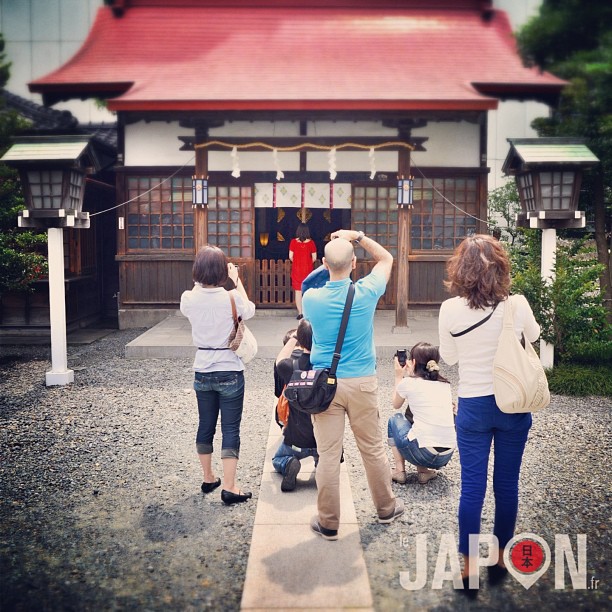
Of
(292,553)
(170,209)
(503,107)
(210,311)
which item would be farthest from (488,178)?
(292,553)

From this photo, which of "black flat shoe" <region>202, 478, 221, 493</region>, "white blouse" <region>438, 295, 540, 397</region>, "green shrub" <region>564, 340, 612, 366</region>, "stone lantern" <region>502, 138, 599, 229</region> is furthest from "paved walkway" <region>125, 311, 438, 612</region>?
"stone lantern" <region>502, 138, 599, 229</region>

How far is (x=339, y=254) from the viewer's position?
115 inches

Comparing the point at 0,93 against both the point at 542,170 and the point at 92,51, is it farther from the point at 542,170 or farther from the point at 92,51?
the point at 542,170

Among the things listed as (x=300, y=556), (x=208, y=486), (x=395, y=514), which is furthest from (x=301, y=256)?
(x=300, y=556)

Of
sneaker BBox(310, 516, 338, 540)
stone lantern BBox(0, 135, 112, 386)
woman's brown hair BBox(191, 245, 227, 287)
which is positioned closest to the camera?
sneaker BBox(310, 516, 338, 540)

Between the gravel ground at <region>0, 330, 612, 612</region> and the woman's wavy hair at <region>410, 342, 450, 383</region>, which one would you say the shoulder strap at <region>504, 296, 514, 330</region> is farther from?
the gravel ground at <region>0, 330, 612, 612</region>

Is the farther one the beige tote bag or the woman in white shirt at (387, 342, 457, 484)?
the woman in white shirt at (387, 342, 457, 484)

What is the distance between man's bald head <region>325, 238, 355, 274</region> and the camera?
2.91 m

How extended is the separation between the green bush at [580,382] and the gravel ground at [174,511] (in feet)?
0.60

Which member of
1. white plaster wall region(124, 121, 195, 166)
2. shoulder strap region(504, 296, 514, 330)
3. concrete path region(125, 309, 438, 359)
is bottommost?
concrete path region(125, 309, 438, 359)

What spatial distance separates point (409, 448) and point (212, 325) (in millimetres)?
1499

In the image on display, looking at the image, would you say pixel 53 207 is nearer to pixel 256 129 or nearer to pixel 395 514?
pixel 256 129

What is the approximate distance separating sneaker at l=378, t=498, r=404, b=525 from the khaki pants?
40 centimetres

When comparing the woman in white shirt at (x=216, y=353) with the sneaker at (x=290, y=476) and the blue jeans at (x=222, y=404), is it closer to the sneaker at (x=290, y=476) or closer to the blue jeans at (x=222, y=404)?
the blue jeans at (x=222, y=404)
